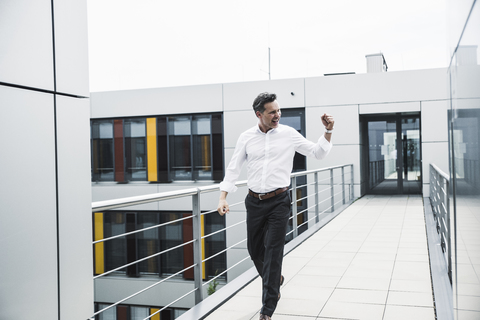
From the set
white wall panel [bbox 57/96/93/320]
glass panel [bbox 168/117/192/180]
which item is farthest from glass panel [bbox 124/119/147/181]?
white wall panel [bbox 57/96/93/320]

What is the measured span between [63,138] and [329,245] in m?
5.29

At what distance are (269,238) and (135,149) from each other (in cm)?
1156

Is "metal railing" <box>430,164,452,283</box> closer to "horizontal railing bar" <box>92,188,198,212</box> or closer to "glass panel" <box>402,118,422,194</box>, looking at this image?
"horizontal railing bar" <box>92,188,198,212</box>

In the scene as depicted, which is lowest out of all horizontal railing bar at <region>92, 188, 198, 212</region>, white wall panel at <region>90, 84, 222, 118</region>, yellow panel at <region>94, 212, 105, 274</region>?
yellow panel at <region>94, 212, 105, 274</region>

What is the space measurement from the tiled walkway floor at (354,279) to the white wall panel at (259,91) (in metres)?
5.80

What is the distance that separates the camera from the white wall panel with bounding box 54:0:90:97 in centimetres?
153

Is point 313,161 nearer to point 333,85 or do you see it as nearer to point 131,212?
point 333,85

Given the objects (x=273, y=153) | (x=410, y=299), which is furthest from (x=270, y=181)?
(x=410, y=299)

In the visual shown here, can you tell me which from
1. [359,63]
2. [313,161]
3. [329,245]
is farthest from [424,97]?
[329,245]

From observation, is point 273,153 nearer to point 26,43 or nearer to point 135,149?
point 26,43

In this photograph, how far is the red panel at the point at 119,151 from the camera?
1436 cm

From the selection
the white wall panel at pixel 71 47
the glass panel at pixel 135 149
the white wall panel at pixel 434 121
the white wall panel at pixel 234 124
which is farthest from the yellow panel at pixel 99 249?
the white wall panel at pixel 71 47

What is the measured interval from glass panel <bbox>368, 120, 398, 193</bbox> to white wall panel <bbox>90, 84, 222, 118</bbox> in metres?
5.04

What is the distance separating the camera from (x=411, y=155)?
1400 centimetres
